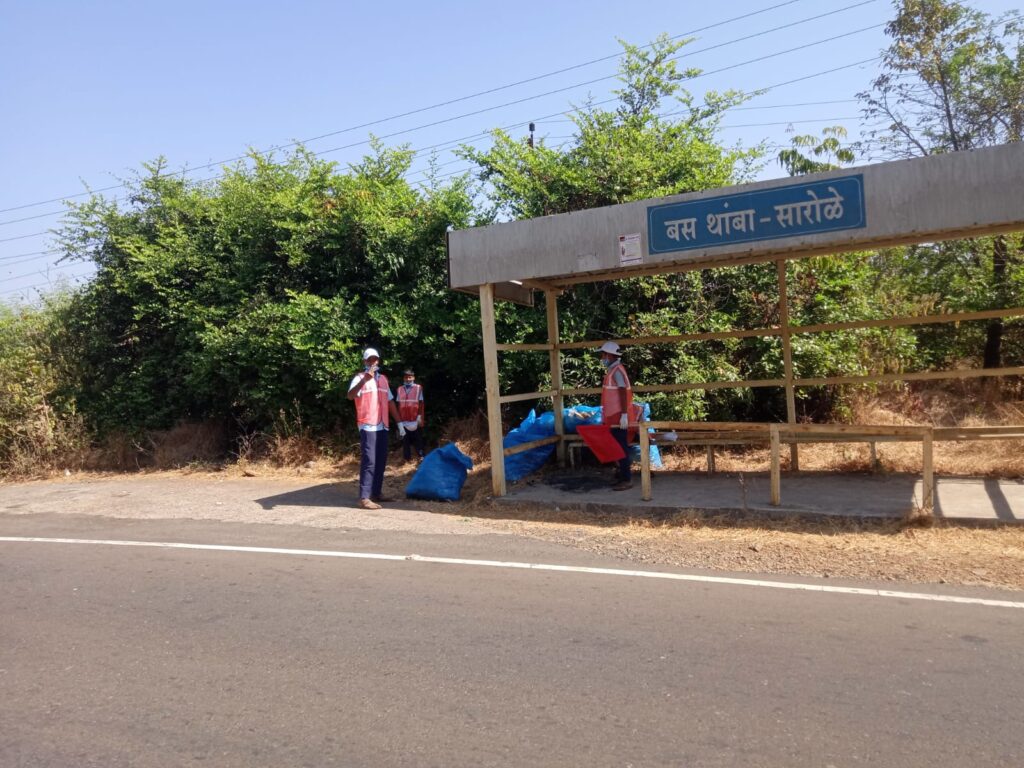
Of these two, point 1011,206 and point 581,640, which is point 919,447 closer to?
point 1011,206

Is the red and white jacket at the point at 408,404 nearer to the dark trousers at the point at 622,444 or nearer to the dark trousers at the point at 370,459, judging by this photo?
the dark trousers at the point at 370,459

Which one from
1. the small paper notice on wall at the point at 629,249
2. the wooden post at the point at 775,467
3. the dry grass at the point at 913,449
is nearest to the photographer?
the wooden post at the point at 775,467

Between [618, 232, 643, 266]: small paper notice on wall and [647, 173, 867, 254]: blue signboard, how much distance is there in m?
0.13

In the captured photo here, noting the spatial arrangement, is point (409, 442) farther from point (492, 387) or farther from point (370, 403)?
point (492, 387)

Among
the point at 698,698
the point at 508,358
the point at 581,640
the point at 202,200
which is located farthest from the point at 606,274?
the point at 202,200

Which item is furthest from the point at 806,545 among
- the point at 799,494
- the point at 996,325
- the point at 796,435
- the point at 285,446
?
the point at 285,446

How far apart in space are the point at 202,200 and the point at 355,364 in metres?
6.12

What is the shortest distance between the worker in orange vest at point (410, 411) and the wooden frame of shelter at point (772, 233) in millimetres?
2908

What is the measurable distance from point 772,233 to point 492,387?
3545mm

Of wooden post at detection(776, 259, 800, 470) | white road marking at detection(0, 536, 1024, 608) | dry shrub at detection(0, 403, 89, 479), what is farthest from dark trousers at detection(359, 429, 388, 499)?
dry shrub at detection(0, 403, 89, 479)

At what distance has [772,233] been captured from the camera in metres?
7.79

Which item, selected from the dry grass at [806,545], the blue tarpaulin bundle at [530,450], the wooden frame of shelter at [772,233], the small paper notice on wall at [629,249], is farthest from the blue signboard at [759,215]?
the blue tarpaulin bundle at [530,450]

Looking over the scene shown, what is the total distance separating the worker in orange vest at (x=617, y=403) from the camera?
30.5 feet

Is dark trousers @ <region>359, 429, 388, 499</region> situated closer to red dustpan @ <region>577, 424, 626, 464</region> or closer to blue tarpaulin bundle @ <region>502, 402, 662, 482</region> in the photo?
blue tarpaulin bundle @ <region>502, 402, 662, 482</region>
